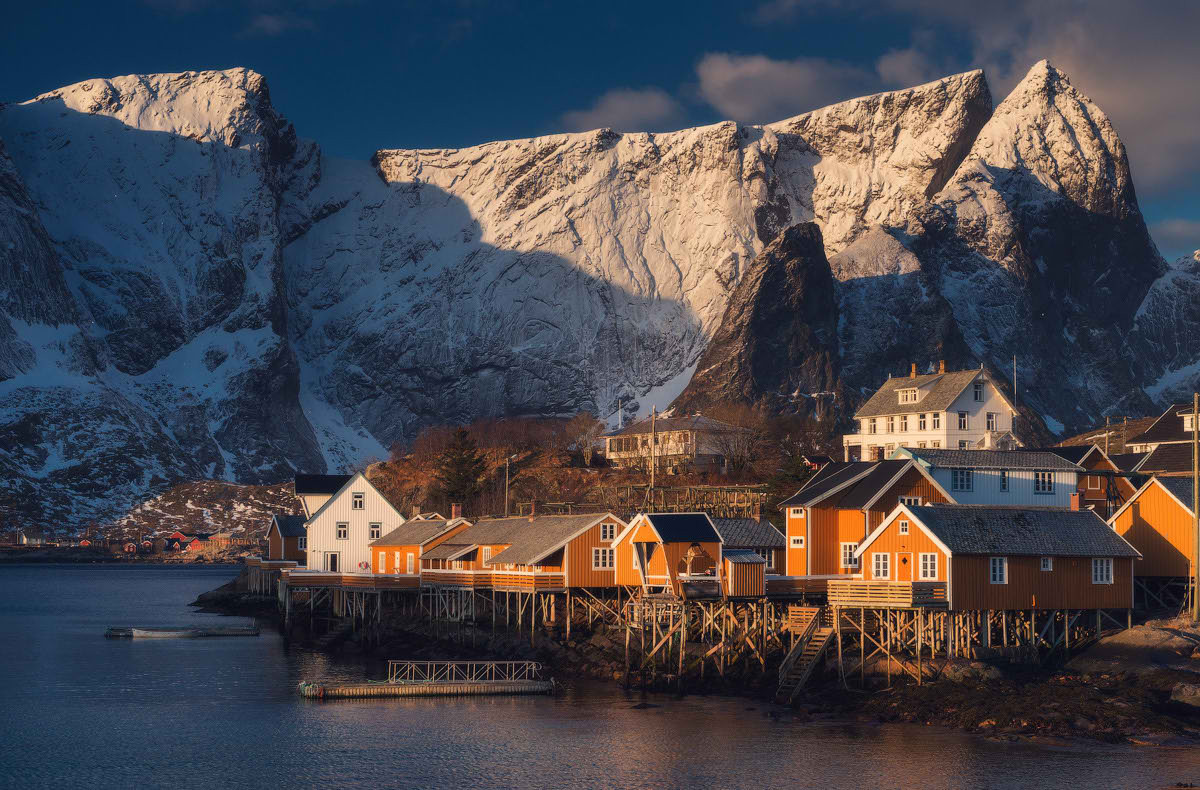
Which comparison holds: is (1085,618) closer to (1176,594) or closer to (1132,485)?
(1176,594)

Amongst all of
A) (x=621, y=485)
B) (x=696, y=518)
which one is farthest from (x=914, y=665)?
(x=621, y=485)

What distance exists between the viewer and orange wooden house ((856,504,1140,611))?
5284cm

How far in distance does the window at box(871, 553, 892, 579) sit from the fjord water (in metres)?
7.19

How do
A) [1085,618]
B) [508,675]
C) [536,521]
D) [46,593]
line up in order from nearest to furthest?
[1085,618] → [508,675] → [536,521] → [46,593]

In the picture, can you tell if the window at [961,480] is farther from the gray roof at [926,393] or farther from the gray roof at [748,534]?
the gray roof at [926,393]

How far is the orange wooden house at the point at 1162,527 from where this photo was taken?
60.9 meters

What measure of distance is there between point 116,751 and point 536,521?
95.6 ft

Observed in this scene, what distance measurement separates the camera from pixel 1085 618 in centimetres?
5706

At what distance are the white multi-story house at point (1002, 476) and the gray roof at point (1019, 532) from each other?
769 cm

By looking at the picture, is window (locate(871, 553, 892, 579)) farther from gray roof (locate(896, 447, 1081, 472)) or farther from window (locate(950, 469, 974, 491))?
window (locate(950, 469, 974, 491))

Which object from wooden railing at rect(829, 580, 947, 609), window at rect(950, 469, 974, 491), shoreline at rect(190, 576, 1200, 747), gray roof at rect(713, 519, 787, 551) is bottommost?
shoreline at rect(190, 576, 1200, 747)

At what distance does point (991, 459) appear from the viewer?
6619 cm

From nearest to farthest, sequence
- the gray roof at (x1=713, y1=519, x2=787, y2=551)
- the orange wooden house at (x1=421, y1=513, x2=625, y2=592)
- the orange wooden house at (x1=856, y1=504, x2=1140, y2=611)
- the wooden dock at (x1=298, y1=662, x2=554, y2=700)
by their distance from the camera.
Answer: the orange wooden house at (x1=856, y1=504, x2=1140, y2=611)
the wooden dock at (x1=298, y1=662, x2=554, y2=700)
the gray roof at (x1=713, y1=519, x2=787, y2=551)
the orange wooden house at (x1=421, y1=513, x2=625, y2=592)

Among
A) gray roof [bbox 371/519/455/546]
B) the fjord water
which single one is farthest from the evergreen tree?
the fjord water
